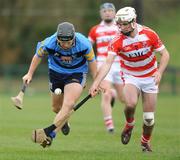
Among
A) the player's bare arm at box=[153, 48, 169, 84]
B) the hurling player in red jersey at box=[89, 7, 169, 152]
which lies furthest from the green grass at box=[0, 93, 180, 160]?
the player's bare arm at box=[153, 48, 169, 84]

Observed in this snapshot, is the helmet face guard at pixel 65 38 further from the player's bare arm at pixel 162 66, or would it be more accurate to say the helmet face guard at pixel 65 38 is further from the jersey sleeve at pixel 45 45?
the player's bare arm at pixel 162 66

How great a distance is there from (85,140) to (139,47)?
2.80 meters

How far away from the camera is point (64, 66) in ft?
40.2

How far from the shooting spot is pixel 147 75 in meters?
12.3

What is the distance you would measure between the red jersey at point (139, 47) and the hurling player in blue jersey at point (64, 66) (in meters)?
0.49

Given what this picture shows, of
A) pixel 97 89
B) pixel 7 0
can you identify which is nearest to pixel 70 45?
pixel 97 89

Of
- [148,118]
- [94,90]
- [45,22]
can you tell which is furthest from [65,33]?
[45,22]

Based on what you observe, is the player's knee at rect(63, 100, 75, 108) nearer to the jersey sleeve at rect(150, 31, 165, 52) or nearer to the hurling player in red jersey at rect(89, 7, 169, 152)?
the hurling player in red jersey at rect(89, 7, 169, 152)

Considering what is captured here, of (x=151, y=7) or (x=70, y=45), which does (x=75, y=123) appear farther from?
(x=151, y=7)

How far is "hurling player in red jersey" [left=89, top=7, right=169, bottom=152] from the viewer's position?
461 inches

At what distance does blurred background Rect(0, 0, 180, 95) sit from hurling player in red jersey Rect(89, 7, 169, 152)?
1016 inches

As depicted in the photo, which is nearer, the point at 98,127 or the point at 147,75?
the point at 147,75

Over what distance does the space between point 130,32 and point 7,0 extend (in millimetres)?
34088

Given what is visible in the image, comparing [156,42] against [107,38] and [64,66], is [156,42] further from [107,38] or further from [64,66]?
[107,38]
